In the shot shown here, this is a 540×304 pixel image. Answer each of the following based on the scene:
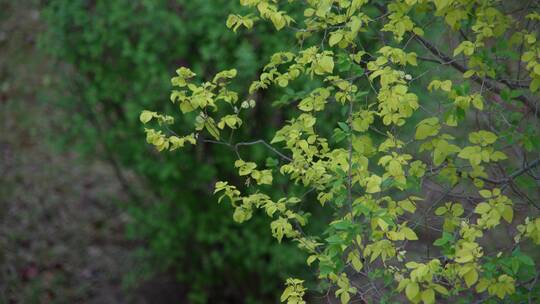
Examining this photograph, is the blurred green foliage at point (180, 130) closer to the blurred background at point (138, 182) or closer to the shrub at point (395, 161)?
the blurred background at point (138, 182)

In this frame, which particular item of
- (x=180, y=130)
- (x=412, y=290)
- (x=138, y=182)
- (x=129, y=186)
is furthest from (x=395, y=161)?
(x=138, y=182)

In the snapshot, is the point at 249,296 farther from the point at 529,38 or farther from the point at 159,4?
the point at 529,38

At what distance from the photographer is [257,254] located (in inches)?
182

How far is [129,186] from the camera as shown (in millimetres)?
5102

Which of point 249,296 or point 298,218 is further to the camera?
point 249,296

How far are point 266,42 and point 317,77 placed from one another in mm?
371

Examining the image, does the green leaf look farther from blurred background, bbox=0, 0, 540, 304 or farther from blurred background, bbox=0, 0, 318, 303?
blurred background, bbox=0, 0, 318, 303

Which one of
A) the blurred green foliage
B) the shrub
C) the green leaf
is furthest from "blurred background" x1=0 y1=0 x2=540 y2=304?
the green leaf

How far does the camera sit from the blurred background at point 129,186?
4.12 m

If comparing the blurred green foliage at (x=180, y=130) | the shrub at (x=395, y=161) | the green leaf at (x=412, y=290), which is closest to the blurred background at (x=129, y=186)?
the blurred green foliage at (x=180, y=130)

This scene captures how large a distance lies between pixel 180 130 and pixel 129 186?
1008 millimetres

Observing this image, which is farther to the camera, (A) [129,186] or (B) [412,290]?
(A) [129,186]

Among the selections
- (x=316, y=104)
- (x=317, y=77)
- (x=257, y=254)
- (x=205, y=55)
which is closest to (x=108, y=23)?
(x=205, y=55)

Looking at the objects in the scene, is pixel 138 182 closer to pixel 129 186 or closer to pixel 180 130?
pixel 129 186
